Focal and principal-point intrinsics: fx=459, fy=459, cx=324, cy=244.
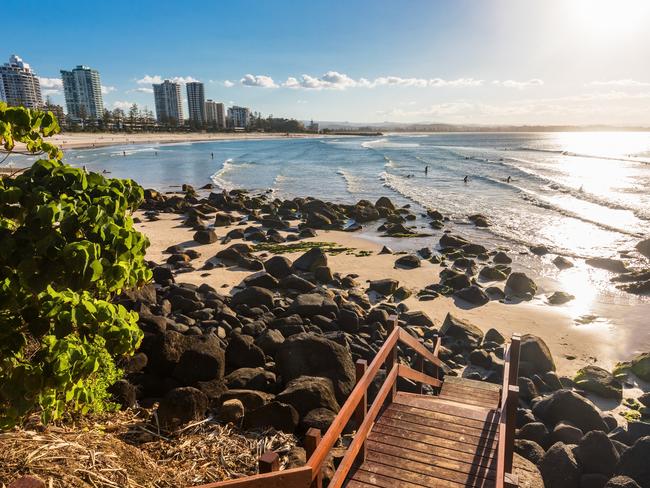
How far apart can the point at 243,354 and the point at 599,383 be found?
8065 mm

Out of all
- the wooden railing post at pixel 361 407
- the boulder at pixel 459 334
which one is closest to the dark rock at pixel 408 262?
the boulder at pixel 459 334

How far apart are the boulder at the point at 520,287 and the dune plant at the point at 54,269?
15.8 meters

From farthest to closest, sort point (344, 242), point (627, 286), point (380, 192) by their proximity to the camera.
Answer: point (380, 192)
point (344, 242)
point (627, 286)

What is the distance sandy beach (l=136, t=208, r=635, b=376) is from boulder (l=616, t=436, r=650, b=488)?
4.22 metres

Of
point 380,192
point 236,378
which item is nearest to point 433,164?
point 380,192

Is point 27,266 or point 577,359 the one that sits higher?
point 27,266

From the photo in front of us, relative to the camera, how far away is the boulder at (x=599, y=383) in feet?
33.9

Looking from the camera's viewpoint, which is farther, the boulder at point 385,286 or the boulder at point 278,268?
the boulder at point 278,268

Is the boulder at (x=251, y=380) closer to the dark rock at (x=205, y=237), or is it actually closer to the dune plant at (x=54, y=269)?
the dune plant at (x=54, y=269)

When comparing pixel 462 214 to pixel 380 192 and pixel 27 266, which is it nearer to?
pixel 380 192

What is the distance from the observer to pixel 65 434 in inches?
189

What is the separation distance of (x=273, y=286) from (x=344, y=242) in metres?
9.05

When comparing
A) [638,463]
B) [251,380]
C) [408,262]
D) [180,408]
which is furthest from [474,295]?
[180,408]

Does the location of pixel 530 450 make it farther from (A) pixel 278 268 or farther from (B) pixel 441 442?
(A) pixel 278 268
